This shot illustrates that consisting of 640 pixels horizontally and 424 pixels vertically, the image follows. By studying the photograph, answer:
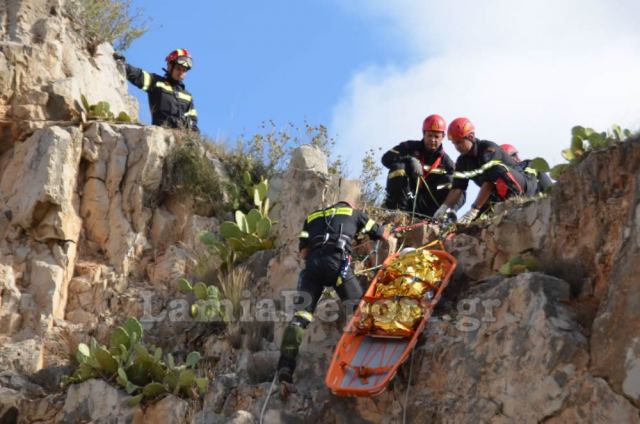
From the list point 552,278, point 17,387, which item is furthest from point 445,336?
point 17,387

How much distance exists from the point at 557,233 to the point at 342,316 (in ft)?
7.88

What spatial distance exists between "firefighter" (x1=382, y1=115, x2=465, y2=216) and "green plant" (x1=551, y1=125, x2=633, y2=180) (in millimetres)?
3246

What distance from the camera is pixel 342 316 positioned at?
42.9 ft

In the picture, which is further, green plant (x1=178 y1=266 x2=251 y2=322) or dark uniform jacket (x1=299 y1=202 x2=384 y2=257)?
A: green plant (x1=178 y1=266 x2=251 y2=322)

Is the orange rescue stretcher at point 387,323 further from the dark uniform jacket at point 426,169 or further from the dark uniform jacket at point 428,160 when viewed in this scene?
the dark uniform jacket at point 428,160

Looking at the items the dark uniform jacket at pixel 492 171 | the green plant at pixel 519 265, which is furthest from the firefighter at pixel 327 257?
the dark uniform jacket at pixel 492 171

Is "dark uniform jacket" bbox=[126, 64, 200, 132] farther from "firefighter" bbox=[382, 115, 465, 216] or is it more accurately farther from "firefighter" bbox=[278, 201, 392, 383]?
"firefighter" bbox=[278, 201, 392, 383]

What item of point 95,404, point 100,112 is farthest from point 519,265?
point 100,112

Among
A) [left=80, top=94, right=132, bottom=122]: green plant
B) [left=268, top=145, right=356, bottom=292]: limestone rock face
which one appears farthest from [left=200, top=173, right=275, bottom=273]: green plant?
[left=80, top=94, right=132, bottom=122]: green plant

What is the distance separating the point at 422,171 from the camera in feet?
53.7

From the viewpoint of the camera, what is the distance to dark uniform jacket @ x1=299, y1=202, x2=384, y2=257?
13305 mm

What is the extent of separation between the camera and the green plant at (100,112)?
58.0 ft

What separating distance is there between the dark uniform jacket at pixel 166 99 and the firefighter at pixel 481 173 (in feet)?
15.3

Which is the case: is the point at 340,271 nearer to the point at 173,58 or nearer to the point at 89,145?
the point at 89,145
